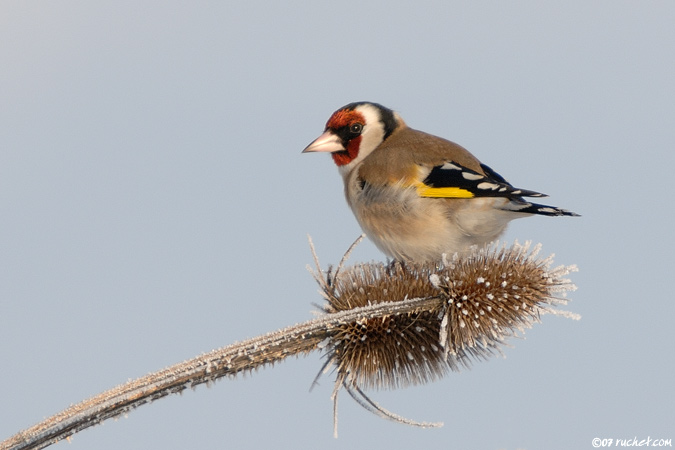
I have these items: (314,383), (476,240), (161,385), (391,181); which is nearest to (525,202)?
(476,240)

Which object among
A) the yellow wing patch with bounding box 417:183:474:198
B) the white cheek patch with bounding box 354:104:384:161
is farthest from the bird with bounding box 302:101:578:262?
the white cheek patch with bounding box 354:104:384:161

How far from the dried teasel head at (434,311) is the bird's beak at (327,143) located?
7.08ft

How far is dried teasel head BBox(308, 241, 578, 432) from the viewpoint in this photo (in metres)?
5.54

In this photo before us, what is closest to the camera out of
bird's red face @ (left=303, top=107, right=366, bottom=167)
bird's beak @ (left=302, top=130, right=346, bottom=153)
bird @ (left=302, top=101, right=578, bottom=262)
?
bird @ (left=302, top=101, right=578, bottom=262)

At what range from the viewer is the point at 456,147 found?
716cm

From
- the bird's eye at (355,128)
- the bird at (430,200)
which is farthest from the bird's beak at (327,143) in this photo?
the bird at (430,200)

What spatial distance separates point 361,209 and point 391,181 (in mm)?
471

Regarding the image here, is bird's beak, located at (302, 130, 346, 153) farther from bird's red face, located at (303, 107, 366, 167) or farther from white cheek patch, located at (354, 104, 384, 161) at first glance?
white cheek patch, located at (354, 104, 384, 161)

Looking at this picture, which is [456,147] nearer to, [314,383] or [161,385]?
[314,383]

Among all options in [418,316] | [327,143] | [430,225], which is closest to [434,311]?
[418,316]

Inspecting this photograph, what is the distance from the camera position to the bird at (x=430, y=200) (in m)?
6.58

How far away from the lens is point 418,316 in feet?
18.9

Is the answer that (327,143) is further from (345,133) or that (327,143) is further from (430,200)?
(430,200)

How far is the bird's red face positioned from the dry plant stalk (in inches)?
89.7
